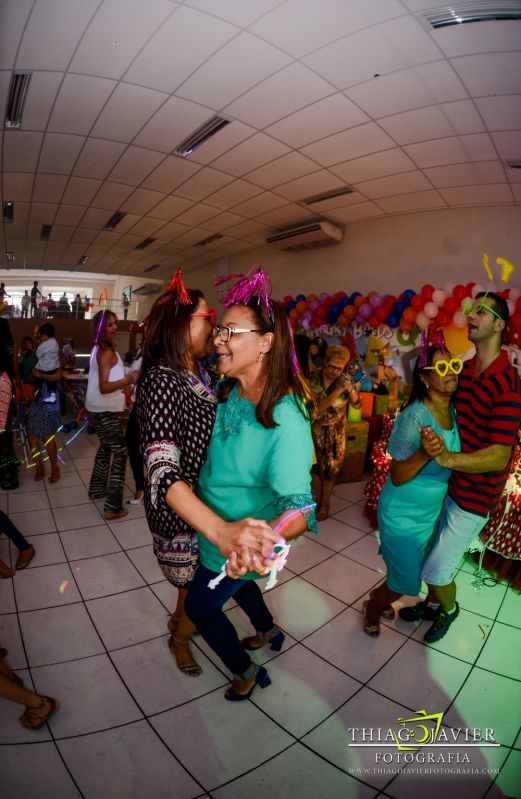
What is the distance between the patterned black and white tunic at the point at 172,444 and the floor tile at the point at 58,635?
75cm

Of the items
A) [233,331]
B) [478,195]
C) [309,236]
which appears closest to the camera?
[233,331]

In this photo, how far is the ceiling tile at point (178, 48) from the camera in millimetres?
2381

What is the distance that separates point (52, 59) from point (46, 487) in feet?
11.9

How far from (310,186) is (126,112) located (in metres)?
2.35

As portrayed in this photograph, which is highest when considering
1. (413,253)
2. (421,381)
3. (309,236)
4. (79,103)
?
(79,103)

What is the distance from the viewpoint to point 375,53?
2541 millimetres

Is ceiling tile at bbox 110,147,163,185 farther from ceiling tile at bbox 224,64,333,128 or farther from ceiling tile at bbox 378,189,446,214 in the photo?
ceiling tile at bbox 378,189,446,214

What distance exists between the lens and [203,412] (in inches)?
49.8

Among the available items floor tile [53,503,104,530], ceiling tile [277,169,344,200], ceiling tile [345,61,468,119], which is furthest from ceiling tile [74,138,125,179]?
floor tile [53,503,104,530]

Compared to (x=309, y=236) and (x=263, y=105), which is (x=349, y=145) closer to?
(x=263, y=105)

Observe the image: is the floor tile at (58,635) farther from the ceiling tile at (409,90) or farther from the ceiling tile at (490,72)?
the ceiling tile at (490,72)

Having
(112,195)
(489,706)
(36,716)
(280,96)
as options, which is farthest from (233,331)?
(112,195)

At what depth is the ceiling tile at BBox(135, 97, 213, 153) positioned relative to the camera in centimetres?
331

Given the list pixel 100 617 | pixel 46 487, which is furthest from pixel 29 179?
pixel 100 617
